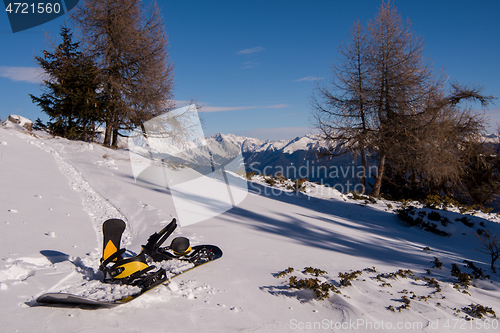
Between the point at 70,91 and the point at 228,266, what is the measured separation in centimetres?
1605

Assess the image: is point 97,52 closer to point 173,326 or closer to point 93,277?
point 93,277

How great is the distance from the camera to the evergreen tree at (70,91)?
14773mm

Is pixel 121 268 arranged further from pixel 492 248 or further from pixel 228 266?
pixel 492 248

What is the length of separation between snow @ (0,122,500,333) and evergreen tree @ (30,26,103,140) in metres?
7.89

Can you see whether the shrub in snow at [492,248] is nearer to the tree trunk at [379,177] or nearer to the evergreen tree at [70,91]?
the tree trunk at [379,177]

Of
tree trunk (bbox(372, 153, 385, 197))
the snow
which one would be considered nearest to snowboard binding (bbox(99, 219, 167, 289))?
the snow

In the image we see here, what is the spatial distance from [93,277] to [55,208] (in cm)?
291

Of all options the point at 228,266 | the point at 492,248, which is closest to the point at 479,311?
the point at 228,266

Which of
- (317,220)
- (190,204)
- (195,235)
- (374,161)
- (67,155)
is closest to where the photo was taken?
(195,235)

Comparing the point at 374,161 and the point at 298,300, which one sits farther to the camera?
the point at 374,161

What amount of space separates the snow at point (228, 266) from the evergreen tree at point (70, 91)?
789 centimetres

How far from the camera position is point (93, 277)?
2727 mm

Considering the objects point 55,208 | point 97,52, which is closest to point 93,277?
point 55,208

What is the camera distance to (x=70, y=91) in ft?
48.0
